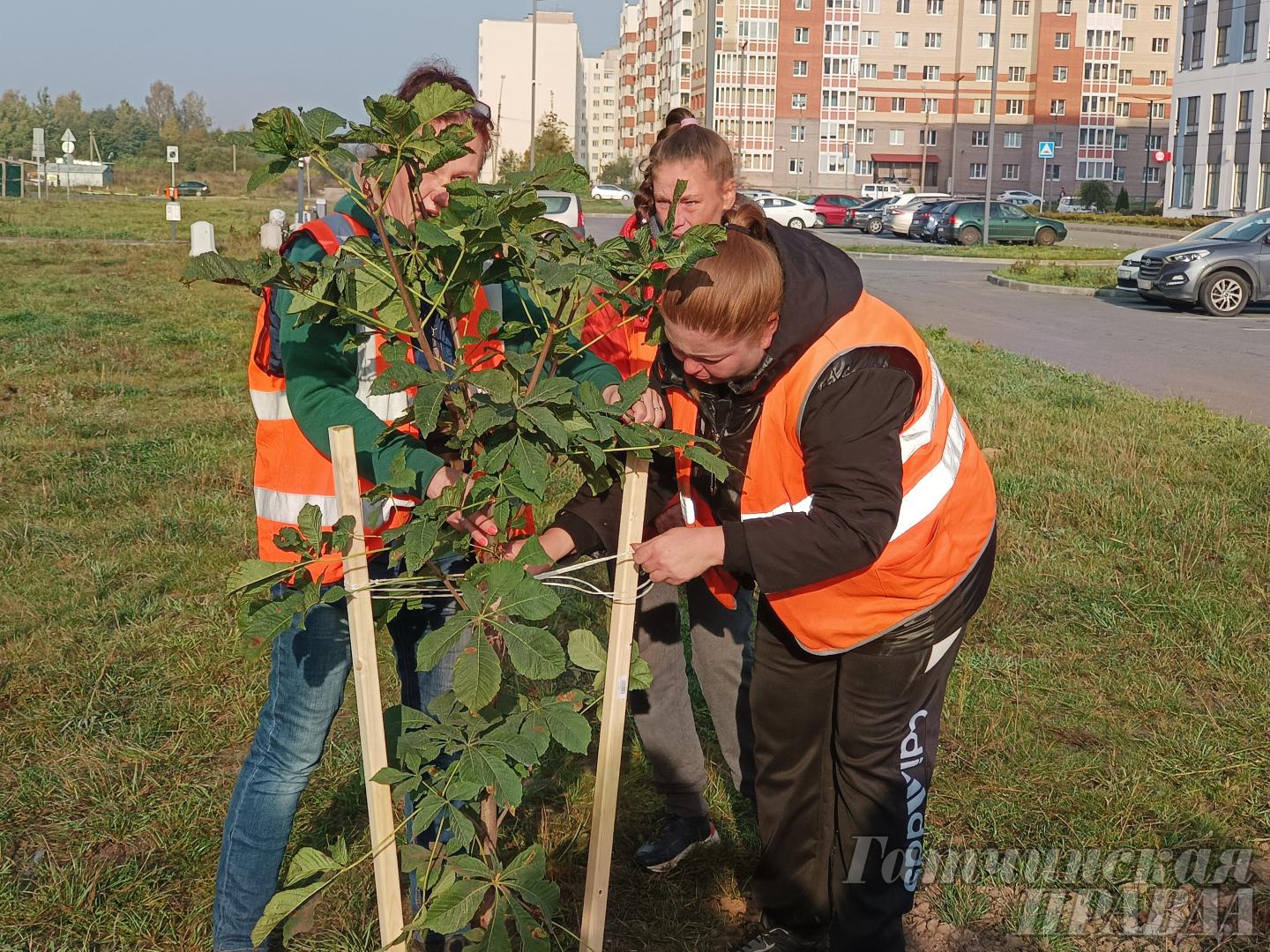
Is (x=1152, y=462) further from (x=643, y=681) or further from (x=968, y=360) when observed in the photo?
(x=643, y=681)

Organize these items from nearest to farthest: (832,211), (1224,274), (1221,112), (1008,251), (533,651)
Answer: (533,651), (1224,274), (1008,251), (832,211), (1221,112)

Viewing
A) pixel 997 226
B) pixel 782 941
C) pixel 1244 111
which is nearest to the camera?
pixel 782 941

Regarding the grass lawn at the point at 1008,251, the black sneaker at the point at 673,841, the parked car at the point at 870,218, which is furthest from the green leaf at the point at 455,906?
the parked car at the point at 870,218

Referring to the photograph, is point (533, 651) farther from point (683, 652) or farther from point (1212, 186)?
point (1212, 186)

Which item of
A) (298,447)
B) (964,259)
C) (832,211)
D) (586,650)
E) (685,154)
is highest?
(832,211)

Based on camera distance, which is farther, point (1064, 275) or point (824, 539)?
point (1064, 275)

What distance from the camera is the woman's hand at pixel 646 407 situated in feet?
7.95

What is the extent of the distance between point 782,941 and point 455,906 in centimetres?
115

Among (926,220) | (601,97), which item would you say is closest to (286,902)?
(926,220)

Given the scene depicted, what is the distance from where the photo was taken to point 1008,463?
7266 mm

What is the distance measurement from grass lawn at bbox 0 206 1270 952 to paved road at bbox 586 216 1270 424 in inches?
110

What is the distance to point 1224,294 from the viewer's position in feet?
56.5

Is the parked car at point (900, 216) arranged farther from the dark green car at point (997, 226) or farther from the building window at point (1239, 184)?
the building window at point (1239, 184)

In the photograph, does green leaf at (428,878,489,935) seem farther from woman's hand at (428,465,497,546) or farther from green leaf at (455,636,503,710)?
woman's hand at (428,465,497,546)
